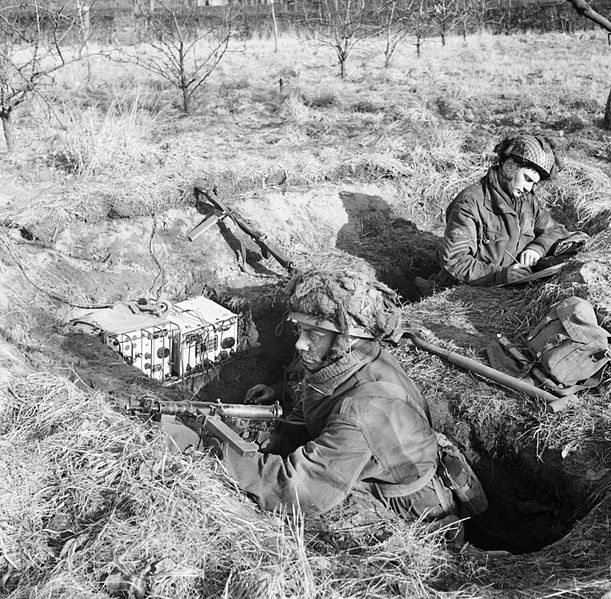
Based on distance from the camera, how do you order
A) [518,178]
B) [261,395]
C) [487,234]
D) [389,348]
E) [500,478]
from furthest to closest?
[487,234], [518,178], [389,348], [261,395], [500,478]

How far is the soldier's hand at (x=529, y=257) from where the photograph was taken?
6496mm

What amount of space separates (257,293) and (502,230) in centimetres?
249

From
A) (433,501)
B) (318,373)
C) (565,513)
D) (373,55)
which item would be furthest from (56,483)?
(373,55)

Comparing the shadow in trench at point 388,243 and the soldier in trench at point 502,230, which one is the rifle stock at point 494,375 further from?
the shadow in trench at point 388,243

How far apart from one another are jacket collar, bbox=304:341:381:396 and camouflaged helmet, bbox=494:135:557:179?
3.39 meters

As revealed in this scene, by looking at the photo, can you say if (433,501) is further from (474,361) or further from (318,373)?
(474,361)

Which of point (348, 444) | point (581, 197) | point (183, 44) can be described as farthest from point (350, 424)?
point (183, 44)

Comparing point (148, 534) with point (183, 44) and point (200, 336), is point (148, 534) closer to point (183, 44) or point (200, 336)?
point (200, 336)

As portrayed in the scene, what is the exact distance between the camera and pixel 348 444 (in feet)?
10.1

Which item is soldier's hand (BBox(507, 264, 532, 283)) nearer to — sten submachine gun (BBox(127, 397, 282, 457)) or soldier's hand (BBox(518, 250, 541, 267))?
soldier's hand (BBox(518, 250, 541, 267))

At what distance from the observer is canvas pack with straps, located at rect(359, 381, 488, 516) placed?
3.39 metres

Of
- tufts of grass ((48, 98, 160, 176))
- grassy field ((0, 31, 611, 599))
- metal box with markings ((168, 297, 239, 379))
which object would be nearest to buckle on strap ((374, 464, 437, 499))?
grassy field ((0, 31, 611, 599))

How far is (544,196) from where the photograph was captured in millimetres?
8406

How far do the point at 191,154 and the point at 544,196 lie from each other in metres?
4.38
